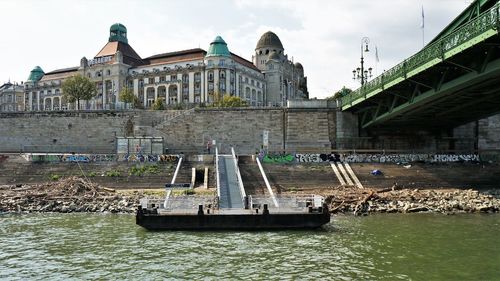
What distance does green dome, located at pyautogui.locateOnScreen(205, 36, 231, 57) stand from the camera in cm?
9806

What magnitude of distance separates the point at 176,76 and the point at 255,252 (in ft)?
279

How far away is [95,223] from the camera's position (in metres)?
28.3

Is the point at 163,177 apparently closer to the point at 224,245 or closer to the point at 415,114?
the point at 224,245

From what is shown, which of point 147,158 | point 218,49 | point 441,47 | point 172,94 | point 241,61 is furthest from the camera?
point 241,61

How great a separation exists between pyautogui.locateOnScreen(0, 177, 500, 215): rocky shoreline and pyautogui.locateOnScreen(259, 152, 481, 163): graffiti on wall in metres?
7.81

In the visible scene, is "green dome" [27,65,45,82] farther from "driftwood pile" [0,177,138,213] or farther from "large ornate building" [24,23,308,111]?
"driftwood pile" [0,177,138,213]

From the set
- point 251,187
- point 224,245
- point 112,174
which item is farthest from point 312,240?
point 112,174

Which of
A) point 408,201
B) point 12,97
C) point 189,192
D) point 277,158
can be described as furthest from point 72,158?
point 12,97

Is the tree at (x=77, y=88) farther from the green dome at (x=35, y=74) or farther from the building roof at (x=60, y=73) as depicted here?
the green dome at (x=35, y=74)

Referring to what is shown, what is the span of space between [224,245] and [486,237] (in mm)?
13916

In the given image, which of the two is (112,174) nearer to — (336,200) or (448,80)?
(336,200)

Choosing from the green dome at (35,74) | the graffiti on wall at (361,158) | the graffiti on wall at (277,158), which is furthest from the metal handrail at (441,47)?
the green dome at (35,74)

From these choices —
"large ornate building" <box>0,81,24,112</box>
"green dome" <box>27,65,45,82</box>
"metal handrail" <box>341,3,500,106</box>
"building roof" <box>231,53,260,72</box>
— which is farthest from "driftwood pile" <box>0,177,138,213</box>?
"large ornate building" <box>0,81,24,112</box>

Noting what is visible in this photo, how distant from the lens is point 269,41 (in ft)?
394
